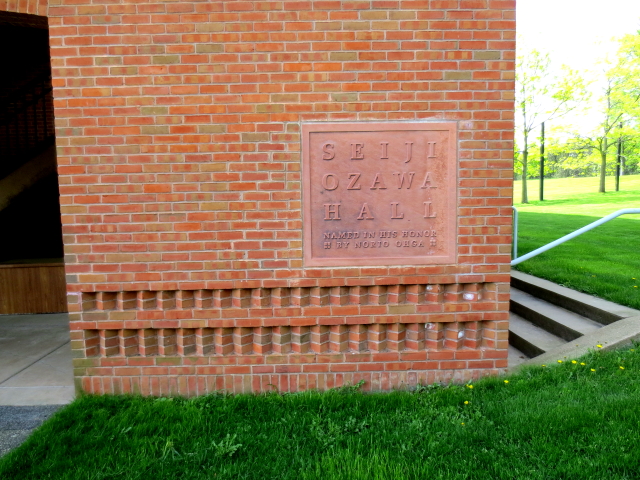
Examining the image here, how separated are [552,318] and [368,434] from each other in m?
2.88

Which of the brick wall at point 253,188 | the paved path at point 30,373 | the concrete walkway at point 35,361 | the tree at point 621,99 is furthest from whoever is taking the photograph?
the tree at point 621,99

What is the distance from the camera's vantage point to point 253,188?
145 inches

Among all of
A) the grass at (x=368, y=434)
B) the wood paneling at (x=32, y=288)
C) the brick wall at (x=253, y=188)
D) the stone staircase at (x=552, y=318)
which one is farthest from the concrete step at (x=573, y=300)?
the wood paneling at (x=32, y=288)

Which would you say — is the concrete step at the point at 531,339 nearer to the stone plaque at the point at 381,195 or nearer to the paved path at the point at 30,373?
the stone plaque at the point at 381,195

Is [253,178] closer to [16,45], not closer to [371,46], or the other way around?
[371,46]

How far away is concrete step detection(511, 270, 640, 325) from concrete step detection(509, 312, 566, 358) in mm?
468

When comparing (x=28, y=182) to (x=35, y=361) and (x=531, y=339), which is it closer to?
(x=35, y=361)

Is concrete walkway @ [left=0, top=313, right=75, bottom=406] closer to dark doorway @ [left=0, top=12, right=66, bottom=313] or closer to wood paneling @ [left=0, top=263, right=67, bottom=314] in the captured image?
wood paneling @ [left=0, top=263, right=67, bottom=314]

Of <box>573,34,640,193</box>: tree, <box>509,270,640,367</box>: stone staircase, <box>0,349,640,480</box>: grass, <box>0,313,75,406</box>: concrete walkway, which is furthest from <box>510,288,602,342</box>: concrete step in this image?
<box>573,34,640,193</box>: tree

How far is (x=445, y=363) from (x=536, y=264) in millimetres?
3997

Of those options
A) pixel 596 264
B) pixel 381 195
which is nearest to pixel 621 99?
pixel 596 264

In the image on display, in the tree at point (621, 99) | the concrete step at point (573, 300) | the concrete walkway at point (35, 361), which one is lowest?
the concrete walkway at point (35, 361)

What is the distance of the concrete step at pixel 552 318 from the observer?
15.1 ft

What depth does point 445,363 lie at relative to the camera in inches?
153
